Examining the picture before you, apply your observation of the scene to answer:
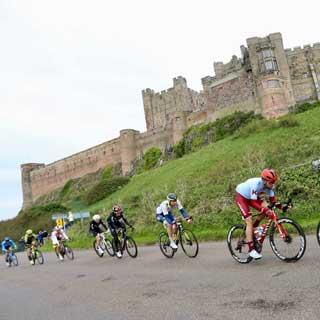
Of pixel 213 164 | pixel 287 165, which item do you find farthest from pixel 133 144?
pixel 287 165


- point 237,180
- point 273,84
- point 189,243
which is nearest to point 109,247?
point 189,243

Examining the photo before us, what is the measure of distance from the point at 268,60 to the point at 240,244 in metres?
50.9

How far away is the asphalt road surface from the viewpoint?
5.70m

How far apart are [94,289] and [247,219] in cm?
377

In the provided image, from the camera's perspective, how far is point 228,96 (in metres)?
61.4

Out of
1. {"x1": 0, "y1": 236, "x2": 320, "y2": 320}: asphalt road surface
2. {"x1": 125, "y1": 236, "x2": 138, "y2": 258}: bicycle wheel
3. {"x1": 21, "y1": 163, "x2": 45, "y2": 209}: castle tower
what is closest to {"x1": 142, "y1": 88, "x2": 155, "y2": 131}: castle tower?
{"x1": 21, "y1": 163, "x2": 45, "y2": 209}: castle tower

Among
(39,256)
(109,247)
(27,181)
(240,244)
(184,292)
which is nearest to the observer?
(184,292)

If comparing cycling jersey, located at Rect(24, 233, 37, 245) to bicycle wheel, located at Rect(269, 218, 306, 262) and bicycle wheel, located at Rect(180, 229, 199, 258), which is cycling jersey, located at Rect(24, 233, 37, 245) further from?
bicycle wheel, located at Rect(269, 218, 306, 262)

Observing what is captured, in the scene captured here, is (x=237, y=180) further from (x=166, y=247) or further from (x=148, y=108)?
(x=148, y=108)

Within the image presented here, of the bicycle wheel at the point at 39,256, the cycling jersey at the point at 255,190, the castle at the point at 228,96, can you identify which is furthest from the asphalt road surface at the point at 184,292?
the castle at the point at 228,96

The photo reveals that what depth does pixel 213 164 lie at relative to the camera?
3241 cm

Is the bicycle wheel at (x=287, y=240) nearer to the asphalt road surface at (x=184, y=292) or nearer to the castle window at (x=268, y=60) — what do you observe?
the asphalt road surface at (x=184, y=292)

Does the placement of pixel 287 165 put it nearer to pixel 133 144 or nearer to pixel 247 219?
pixel 247 219

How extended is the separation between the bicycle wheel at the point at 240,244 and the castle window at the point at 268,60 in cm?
4970
